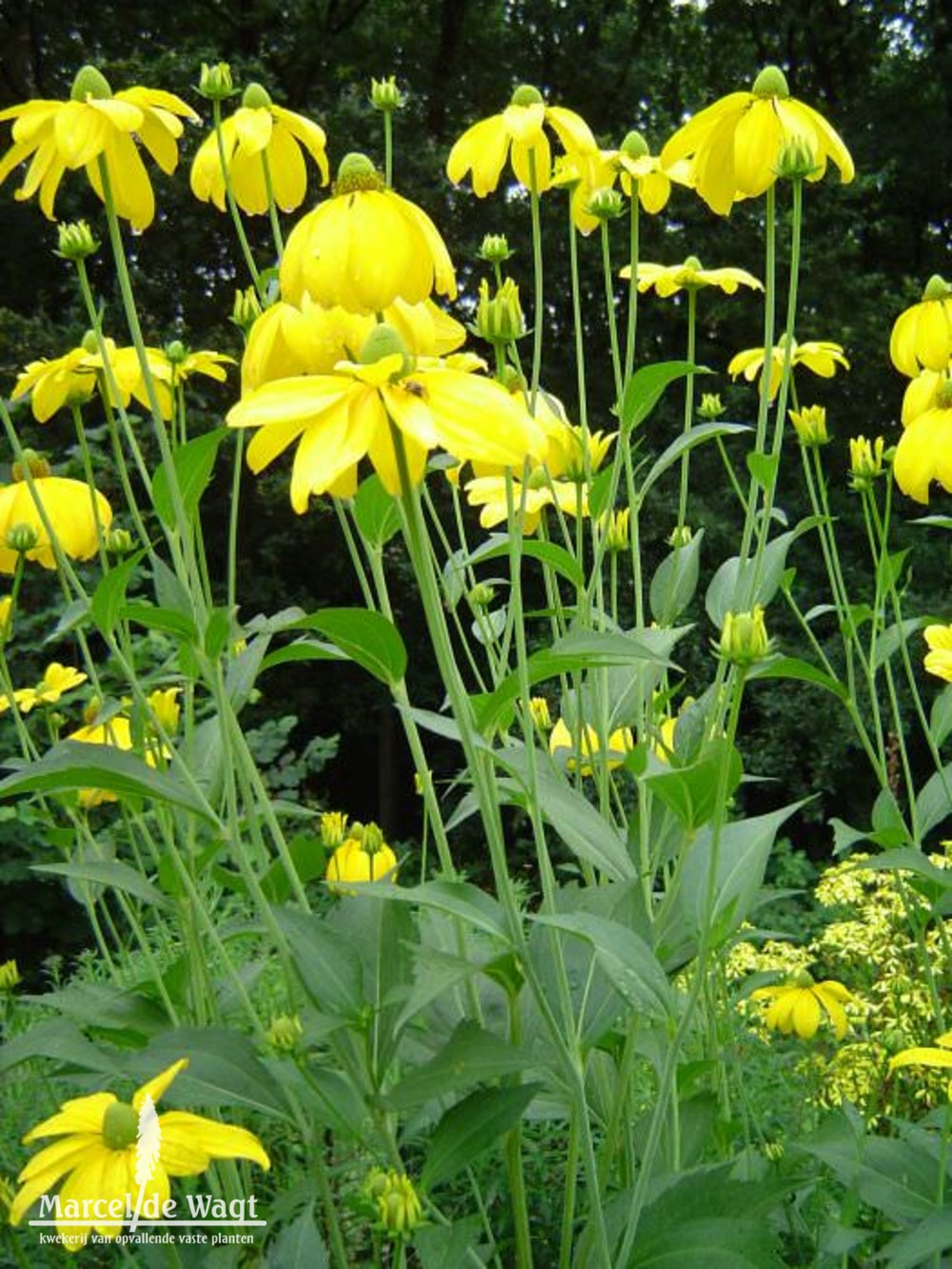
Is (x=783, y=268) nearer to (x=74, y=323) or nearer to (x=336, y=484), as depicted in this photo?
(x=74, y=323)

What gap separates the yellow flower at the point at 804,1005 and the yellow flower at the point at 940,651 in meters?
0.42

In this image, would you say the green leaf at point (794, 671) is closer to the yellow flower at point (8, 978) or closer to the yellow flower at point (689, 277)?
the yellow flower at point (689, 277)

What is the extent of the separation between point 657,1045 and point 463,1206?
0.56 m

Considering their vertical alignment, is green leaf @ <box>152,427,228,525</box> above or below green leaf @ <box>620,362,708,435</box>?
below

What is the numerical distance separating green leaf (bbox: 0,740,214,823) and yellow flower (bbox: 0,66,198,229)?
1.51 feet

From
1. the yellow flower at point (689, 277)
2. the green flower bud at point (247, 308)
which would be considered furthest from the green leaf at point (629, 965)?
the yellow flower at point (689, 277)

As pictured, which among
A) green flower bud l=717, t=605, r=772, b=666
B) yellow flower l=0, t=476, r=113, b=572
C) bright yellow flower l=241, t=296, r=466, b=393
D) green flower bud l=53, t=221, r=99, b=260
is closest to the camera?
green flower bud l=717, t=605, r=772, b=666

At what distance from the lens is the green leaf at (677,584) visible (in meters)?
1.38

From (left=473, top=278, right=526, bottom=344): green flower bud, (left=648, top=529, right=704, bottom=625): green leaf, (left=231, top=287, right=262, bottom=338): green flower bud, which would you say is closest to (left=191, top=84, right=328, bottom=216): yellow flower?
(left=231, top=287, right=262, bottom=338): green flower bud

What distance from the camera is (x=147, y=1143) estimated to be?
2.69ft

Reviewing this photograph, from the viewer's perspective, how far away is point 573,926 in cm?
83

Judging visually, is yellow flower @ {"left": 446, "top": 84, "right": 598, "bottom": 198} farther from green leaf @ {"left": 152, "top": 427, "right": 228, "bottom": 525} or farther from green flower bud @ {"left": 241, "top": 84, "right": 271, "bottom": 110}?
green leaf @ {"left": 152, "top": 427, "right": 228, "bottom": 525}

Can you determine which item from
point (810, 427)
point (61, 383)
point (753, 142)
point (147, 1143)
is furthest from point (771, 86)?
point (147, 1143)

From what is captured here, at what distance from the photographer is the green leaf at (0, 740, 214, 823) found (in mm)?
951
